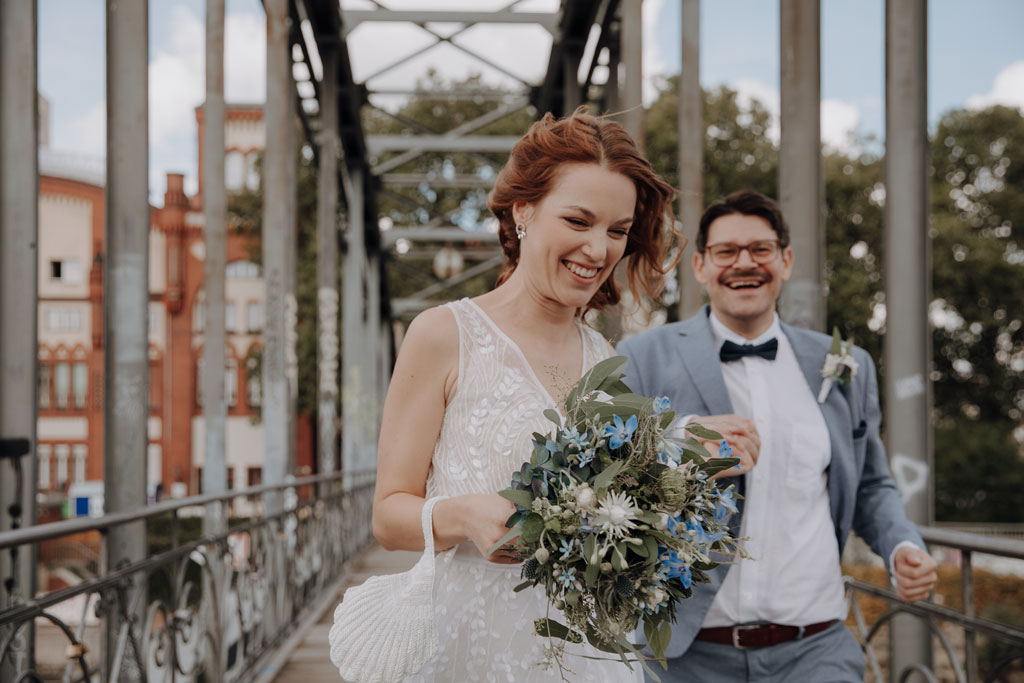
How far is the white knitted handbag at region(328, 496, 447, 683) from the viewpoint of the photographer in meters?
Result: 1.73

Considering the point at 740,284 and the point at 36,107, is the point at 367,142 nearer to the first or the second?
the point at 36,107

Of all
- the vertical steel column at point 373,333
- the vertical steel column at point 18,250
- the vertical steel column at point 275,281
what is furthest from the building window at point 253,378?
the vertical steel column at point 18,250

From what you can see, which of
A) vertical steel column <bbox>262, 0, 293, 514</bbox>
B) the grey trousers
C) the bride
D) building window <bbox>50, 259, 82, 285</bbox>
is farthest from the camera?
building window <bbox>50, 259, 82, 285</bbox>

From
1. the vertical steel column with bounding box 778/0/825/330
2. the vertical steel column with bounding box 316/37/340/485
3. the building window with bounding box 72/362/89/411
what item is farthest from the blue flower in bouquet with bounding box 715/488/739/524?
the building window with bounding box 72/362/89/411

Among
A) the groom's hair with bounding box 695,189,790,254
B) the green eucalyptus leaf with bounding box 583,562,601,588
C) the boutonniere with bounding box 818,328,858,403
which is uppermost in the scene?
the groom's hair with bounding box 695,189,790,254

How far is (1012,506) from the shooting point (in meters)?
25.6

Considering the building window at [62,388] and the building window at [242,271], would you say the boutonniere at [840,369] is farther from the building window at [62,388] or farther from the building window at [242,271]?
the building window at [62,388]

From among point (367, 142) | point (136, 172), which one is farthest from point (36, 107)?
point (367, 142)

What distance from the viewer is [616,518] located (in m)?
1.42

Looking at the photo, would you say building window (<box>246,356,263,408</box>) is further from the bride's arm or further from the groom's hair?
the bride's arm

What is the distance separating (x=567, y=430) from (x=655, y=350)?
1.15 metres

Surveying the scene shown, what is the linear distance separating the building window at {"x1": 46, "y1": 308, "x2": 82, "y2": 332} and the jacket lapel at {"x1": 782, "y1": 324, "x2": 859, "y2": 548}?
36.1 metres

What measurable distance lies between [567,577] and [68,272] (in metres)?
37.7

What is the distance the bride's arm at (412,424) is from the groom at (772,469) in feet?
2.10
